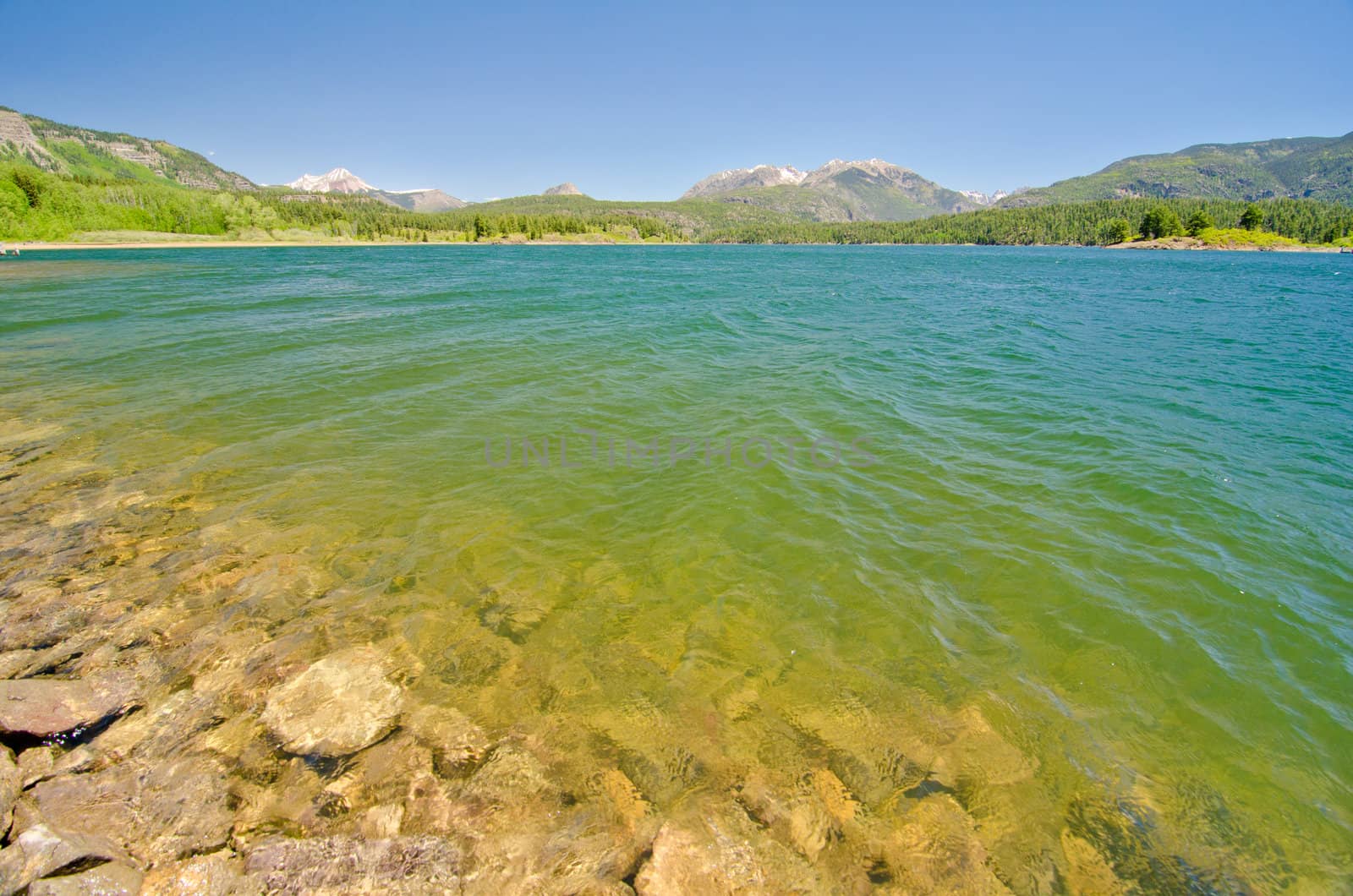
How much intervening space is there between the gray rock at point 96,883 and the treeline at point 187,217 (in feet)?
481

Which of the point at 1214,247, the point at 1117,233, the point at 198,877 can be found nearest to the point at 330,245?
the point at 198,877

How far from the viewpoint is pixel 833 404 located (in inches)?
539

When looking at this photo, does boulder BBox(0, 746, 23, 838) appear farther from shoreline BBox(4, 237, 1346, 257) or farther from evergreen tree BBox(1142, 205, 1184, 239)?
evergreen tree BBox(1142, 205, 1184, 239)

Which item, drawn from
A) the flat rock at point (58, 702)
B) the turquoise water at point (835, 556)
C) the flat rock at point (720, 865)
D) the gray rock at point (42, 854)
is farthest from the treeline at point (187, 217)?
the flat rock at point (720, 865)

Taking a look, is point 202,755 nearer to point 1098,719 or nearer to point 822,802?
point 822,802

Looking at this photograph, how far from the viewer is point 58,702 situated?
14.0 feet

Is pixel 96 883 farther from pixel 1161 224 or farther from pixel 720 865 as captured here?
pixel 1161 224

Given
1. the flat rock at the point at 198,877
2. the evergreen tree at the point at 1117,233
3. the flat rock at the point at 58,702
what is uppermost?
the evergreen tree at the point at 1117,233

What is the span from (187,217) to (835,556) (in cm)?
18045

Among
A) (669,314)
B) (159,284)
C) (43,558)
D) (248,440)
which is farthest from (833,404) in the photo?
(159,284)

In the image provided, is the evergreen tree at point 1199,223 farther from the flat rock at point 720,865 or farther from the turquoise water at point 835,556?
the flat rock at point 720,865

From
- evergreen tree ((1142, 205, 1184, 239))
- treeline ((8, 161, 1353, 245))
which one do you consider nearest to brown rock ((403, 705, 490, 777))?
treeline ((8, 161, 1353, 245))

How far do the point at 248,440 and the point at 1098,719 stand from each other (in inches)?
541

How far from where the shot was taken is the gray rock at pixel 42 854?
2.87m
